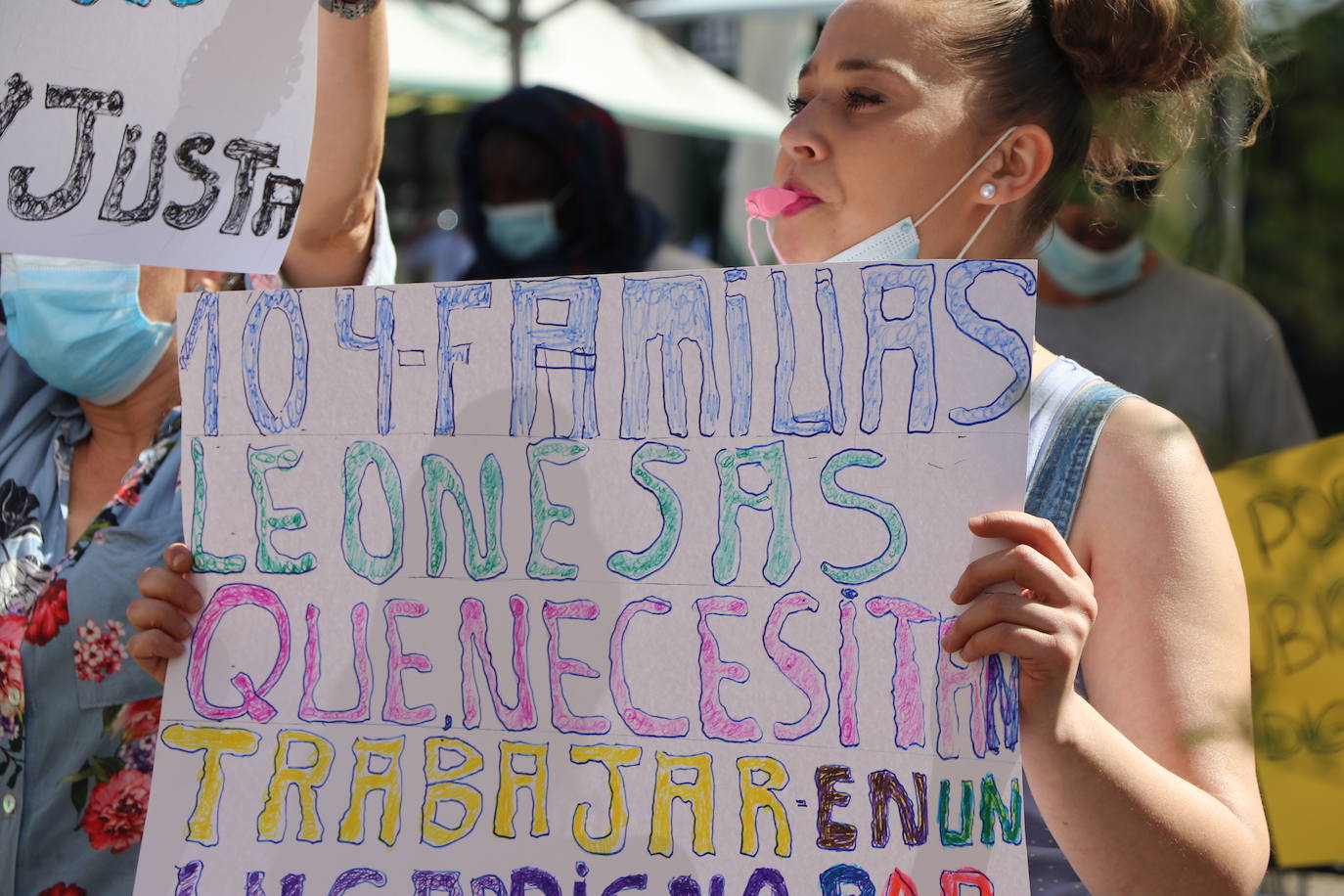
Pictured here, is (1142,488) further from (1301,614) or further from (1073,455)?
(1301,614)

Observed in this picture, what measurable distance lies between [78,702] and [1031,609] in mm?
1274

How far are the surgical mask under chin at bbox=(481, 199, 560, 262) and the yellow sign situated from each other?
Answer: 339 centimetres

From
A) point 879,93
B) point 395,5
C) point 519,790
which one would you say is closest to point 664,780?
point 519,790

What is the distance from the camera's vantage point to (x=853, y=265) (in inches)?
50.1

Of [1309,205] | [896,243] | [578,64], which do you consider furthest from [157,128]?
[578,64]

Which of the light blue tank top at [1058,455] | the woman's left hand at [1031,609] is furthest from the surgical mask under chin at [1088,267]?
the woman's left hand at [1031,609]

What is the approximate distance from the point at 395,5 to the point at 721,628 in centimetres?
477

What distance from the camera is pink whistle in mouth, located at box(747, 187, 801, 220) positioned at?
57.0 inches

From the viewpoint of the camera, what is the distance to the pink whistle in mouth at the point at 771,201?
1.45 m

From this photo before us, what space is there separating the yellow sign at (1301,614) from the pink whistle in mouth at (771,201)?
0.73m

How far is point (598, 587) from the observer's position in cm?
132

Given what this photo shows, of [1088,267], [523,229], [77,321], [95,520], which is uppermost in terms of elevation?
[523,229]

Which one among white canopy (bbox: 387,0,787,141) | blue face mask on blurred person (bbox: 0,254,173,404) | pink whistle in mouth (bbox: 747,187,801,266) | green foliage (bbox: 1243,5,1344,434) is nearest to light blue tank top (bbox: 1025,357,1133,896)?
pink whistle in mouth (bbox: 747,187,801,266)

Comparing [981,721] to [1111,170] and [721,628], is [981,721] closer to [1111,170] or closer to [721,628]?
[721,628]
